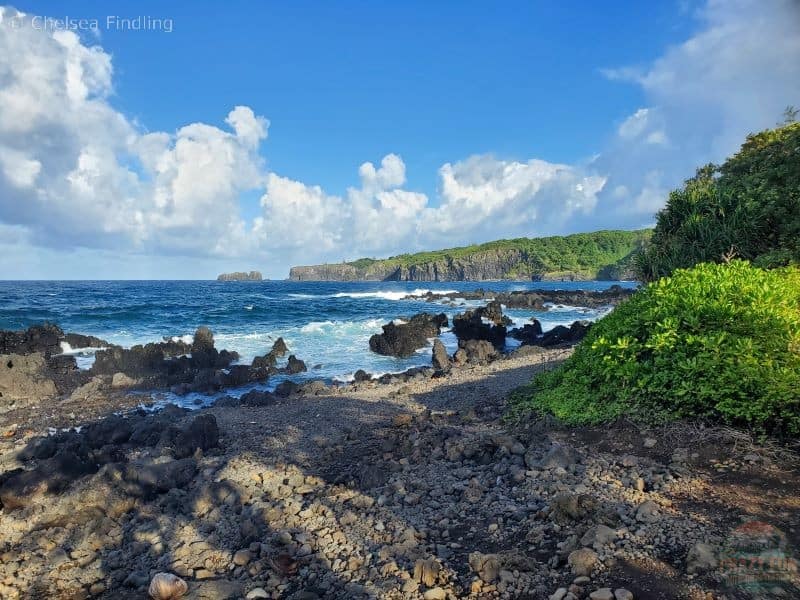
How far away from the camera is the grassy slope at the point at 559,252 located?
14512cm

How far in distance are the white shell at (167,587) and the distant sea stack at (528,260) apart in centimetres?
14518

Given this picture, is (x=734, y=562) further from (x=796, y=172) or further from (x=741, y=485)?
(x=796, y=172)

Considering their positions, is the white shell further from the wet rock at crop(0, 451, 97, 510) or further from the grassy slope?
the grassy slope

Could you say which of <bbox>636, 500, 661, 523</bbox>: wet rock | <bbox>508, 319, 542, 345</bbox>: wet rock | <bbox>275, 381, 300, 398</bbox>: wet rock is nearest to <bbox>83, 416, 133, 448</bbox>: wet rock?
<bbox>275, 381, 300, 398</bbox>: wet rock

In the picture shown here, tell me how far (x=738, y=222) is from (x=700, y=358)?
8.55 metres

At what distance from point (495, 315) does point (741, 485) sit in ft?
91.2

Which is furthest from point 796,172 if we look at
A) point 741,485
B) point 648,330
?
point 741,485

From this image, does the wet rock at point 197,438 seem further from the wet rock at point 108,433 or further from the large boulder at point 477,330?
the large boulder at point 477,330

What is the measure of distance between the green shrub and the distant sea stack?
5527 inches

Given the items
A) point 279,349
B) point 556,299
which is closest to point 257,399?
point 279,349

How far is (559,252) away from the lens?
502 ft

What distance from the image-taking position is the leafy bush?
1098cm

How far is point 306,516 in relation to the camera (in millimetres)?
4887

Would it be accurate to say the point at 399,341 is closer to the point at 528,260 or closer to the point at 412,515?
the point at 412,515
